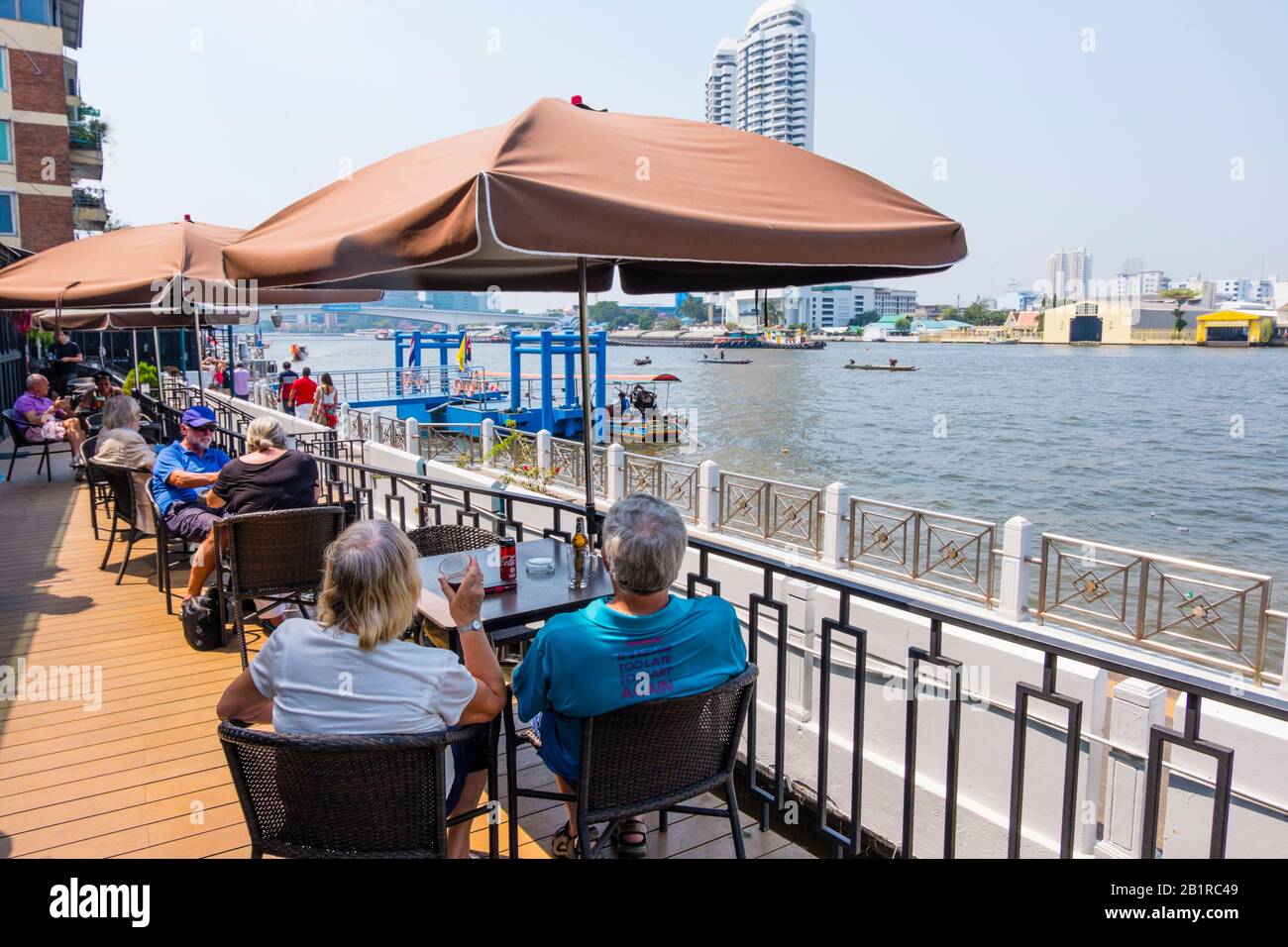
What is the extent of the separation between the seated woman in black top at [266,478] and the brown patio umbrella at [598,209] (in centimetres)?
164

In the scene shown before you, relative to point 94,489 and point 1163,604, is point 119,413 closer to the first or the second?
point 94,489

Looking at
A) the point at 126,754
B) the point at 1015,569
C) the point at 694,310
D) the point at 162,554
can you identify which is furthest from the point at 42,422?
the point at 694,310

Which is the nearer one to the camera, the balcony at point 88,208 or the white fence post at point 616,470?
the white fence post at point 616,470

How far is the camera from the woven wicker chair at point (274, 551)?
14.2 feet

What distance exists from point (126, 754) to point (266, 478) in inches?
64.8

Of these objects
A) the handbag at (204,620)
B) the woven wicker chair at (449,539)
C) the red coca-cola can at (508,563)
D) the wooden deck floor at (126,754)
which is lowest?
the wooden deck floor at (126,754)

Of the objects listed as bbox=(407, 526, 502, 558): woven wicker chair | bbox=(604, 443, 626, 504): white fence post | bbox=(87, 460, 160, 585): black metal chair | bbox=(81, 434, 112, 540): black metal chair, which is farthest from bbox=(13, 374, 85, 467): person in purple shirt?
bbox=(604, 443, 626, 504): white fence post

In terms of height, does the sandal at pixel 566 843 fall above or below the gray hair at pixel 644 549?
below

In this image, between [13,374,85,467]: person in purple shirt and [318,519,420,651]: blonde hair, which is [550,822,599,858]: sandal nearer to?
[318,519,420,651]: blonde hair

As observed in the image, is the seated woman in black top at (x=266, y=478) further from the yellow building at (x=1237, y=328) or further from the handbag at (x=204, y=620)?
the yellow building at (x=1237, y=328)

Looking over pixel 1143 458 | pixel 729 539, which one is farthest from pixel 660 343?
pixel 729 539

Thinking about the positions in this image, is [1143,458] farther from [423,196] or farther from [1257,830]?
[423,196]

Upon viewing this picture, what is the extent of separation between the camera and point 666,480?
1491 cm

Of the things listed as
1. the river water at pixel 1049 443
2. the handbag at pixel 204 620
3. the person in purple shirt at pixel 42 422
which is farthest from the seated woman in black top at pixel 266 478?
the river water at pixel 1049 443
